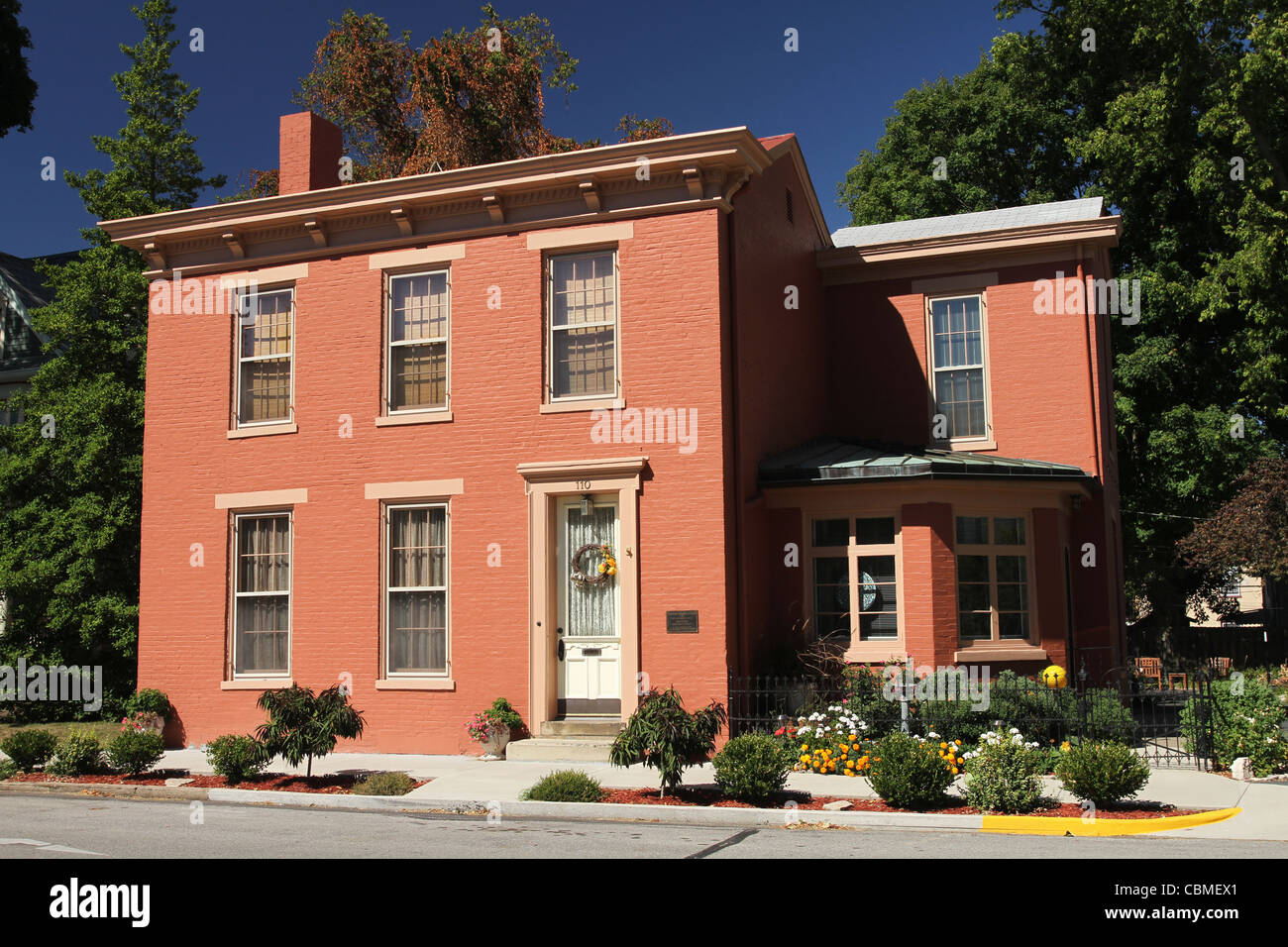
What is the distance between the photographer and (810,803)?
11602mm

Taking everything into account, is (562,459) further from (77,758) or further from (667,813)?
(77,758)

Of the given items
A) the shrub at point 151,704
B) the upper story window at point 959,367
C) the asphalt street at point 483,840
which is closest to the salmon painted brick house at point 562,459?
the upper story window at point 959,367

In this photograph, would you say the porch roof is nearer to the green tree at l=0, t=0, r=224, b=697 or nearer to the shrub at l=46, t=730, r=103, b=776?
the shrub at l=46, t=730, r=103, b=776

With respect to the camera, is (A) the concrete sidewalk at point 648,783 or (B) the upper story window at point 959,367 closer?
(A) the concrete sidewalk at point 648,783

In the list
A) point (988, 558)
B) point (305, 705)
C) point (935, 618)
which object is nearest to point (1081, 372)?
point (988, 558)

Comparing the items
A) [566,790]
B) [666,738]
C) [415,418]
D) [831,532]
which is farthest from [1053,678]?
[415,418]

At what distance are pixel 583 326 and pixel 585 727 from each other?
222 inches

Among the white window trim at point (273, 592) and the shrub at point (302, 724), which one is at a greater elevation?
the white window trim at point (273, 592)

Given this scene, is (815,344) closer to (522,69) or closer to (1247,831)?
(1247,831)

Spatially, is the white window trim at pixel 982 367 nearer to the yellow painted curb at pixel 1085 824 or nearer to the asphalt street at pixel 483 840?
the yellow painted curb at pixel 1085 824

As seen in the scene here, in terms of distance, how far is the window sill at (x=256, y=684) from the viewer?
17.1 metres

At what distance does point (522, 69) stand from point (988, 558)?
21643mm

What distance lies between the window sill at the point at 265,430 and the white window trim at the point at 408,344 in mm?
1626

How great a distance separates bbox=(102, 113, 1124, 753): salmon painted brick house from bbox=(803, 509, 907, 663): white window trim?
44 mm
